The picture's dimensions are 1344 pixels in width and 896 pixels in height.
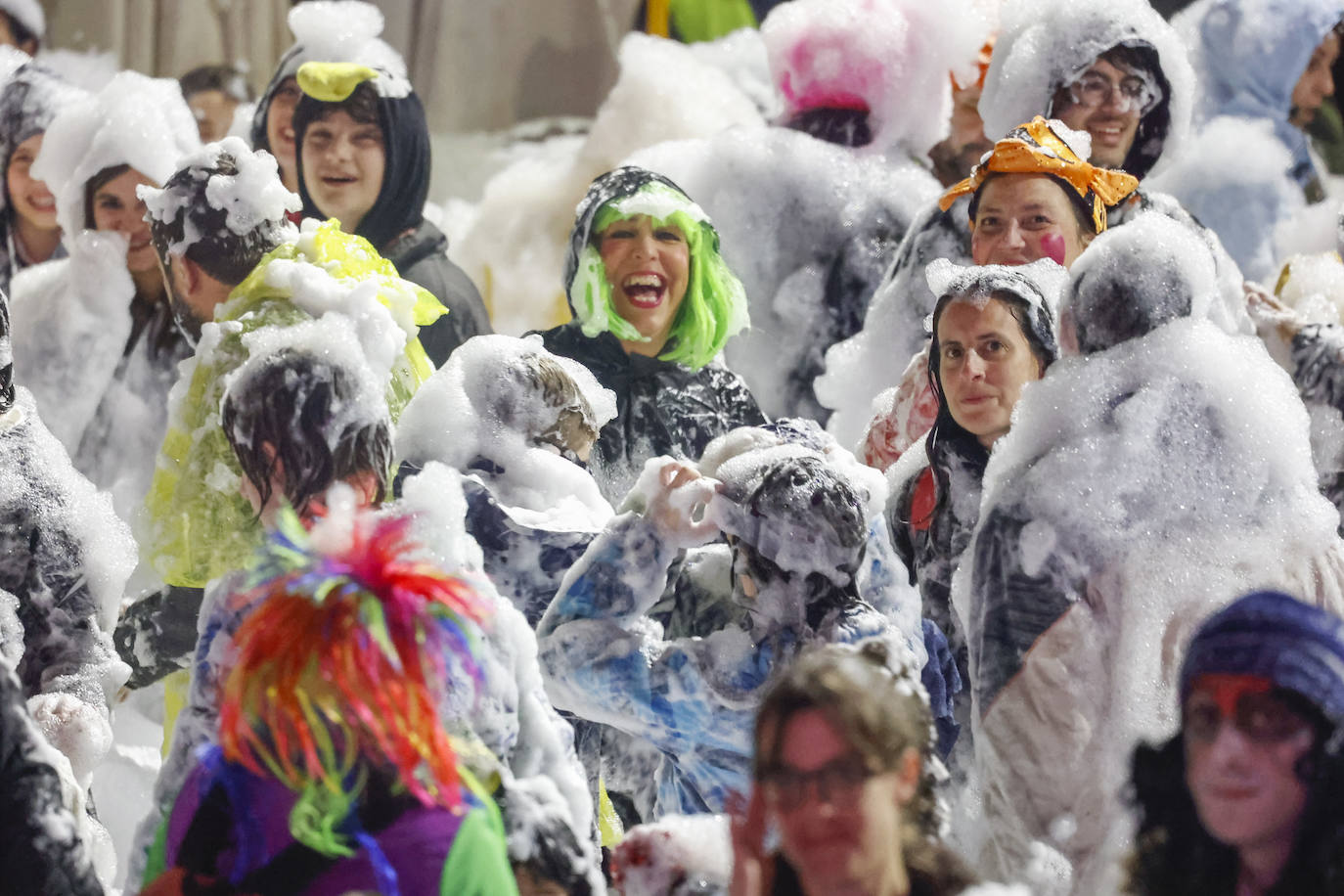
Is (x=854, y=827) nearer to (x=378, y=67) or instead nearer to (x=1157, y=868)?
(x=1157, y=868)

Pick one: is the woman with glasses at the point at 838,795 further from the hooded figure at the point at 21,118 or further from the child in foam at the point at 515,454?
the hooded figure at the point at 21,118

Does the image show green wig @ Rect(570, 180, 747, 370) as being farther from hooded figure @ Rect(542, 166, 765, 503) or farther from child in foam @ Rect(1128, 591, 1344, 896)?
child in foam @ Rect(1128, 591, 1344, 896)

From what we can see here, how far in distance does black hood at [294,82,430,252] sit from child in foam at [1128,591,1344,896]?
10.7 ft

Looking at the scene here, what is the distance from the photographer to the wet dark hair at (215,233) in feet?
13.1

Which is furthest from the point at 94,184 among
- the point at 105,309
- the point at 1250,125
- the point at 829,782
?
the point at 1250,125

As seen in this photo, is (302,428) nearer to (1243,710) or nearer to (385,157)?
(1243,710)

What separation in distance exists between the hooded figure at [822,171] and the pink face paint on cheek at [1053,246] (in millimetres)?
1074

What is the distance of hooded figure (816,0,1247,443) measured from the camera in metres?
4.42

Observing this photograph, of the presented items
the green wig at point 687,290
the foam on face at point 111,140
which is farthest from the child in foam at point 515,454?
the foam on face at point 111,140

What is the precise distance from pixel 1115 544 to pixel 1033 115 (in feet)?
6.96

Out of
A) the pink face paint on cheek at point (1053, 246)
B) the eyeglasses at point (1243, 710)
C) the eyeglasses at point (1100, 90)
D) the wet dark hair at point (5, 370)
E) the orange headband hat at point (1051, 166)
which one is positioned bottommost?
the wet dark hair at point (5, 370)

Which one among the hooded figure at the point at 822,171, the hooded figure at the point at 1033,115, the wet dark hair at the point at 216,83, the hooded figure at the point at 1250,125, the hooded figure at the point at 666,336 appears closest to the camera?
the hooded figure at the point at 666,336

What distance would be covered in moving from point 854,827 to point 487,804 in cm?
43

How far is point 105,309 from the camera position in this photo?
4.60 m
